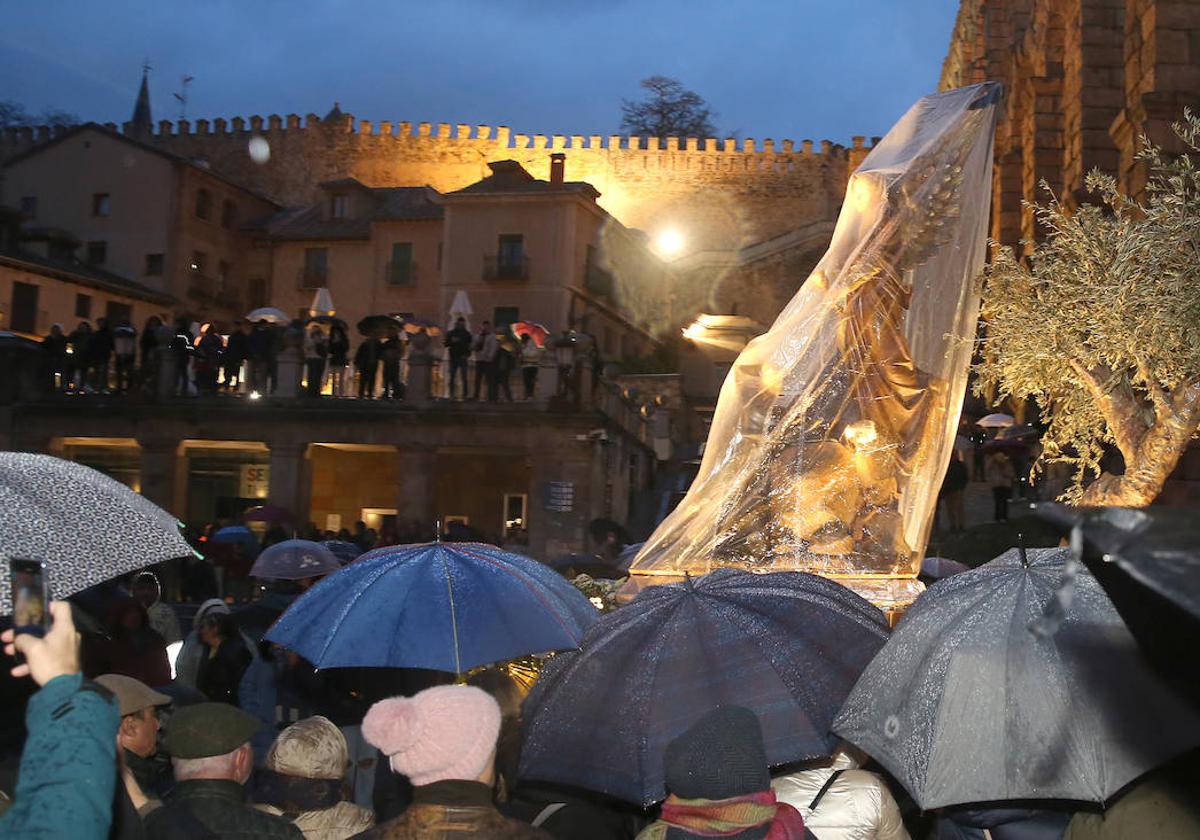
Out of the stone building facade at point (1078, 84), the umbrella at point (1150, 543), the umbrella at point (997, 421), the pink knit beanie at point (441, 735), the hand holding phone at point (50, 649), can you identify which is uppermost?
the stone building facade at point (1078, 84)

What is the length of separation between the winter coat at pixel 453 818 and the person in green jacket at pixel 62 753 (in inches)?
40.5

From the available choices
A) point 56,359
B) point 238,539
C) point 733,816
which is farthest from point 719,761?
point 56,359

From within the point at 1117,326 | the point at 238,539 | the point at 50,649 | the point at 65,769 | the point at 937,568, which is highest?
the point at 1117,326

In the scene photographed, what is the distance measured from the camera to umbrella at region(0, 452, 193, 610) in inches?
141

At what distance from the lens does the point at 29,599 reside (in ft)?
8.98

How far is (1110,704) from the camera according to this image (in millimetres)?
4039

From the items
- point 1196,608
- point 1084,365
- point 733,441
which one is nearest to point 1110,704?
point 1196,608

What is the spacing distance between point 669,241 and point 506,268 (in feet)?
74.1

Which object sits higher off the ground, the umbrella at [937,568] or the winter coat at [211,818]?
the umbrella at [937,568]

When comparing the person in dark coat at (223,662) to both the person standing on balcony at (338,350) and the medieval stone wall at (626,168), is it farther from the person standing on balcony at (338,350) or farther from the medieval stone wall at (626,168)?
the medieval stone wall at (626,168)

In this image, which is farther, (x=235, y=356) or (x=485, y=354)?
(x=235, y=356)

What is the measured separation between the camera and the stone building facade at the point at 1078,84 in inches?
765

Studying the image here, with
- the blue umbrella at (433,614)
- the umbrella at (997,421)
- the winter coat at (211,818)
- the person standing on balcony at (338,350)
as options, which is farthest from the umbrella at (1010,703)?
the person standing on balcony at (338,350)

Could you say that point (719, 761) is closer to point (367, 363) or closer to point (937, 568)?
point (937, 568)
